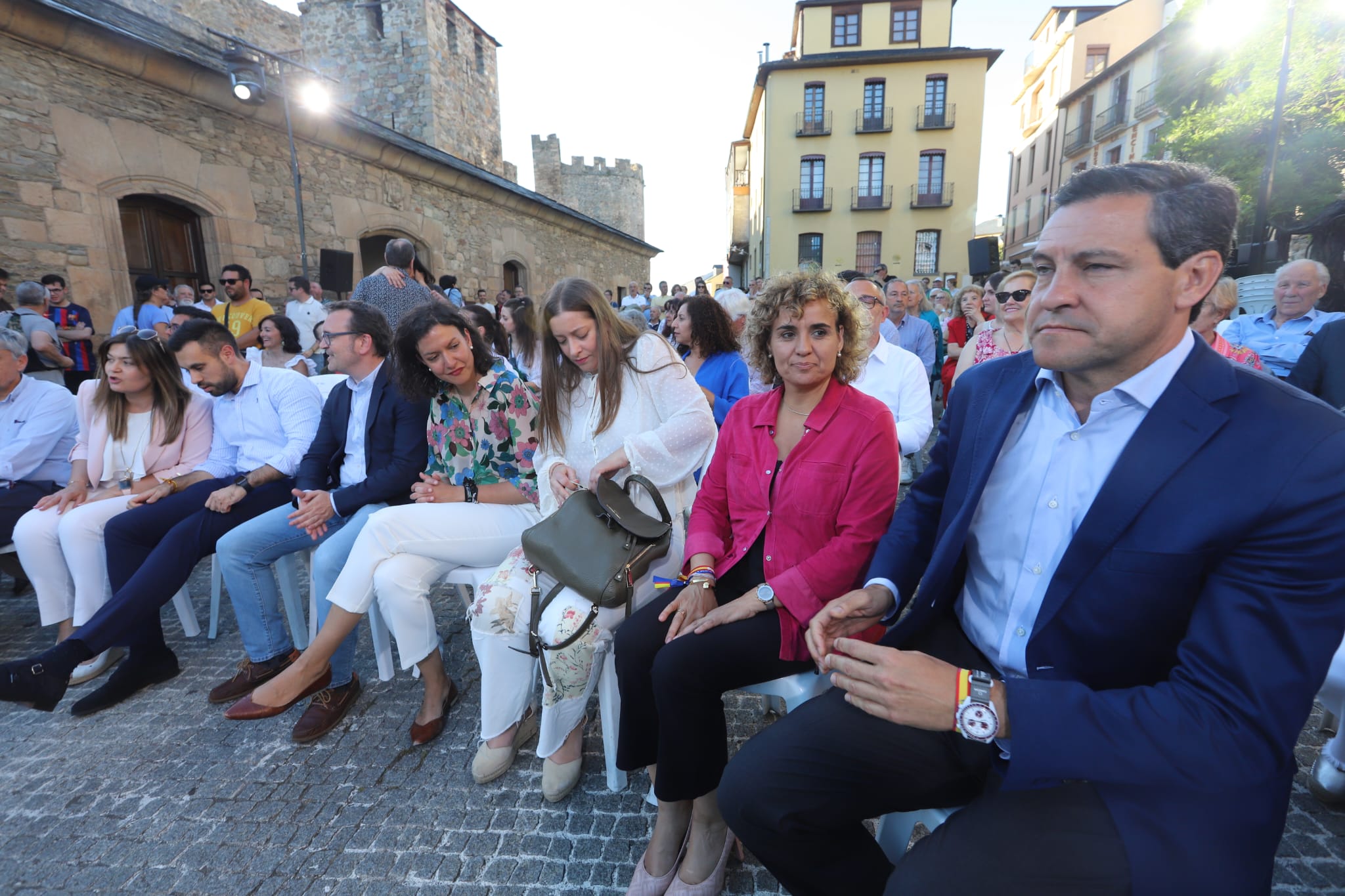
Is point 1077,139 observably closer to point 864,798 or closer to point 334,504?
point 334,504

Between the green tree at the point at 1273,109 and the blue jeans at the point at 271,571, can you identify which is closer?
the blue jeans at the point at 271,571

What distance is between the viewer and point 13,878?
185 centimetres

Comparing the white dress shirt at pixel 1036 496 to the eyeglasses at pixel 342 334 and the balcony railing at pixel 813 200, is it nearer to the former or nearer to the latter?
the eyeglasses at pixel 342 334

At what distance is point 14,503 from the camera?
10.6ft

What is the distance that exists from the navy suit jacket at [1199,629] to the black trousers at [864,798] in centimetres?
10

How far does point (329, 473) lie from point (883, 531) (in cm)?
282

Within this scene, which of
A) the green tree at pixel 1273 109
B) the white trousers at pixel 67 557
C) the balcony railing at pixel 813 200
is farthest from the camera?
the balcony railing at pixel 813 200

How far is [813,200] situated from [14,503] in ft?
86.7

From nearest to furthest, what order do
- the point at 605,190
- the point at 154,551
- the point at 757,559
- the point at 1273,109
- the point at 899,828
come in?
1. the point at 899,828
2. the point at 757,559
3. the point at 154,551
4. the point at 1273,109
5. the point at 605,190

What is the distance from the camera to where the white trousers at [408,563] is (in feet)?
7.88

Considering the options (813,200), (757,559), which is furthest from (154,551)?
(813,200)

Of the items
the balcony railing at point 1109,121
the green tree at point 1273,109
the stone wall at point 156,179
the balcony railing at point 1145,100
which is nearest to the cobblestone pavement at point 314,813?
the stone wall at point 156,179

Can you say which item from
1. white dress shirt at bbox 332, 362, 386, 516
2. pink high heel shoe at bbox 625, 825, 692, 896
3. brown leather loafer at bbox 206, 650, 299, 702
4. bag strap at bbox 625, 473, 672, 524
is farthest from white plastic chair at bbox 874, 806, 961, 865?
white dress shirt at bbox 332, 362, 386, 516

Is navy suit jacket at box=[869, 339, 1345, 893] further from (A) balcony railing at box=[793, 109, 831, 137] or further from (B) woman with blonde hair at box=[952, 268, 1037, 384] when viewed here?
(A) balcony railing at box=[793, 109, 831, 137]
